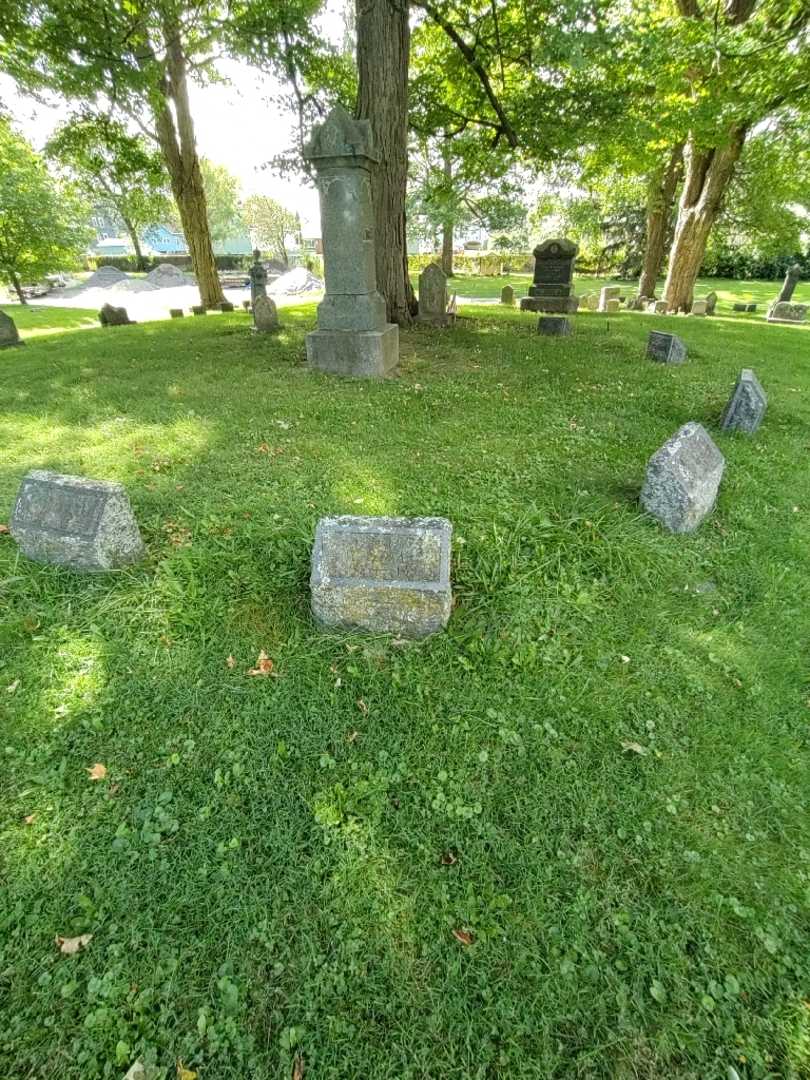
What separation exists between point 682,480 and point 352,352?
4.78m

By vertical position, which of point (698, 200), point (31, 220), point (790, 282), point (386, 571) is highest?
point (698, 200)

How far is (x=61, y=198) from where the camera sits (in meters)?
18.0

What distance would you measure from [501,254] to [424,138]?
33934mm

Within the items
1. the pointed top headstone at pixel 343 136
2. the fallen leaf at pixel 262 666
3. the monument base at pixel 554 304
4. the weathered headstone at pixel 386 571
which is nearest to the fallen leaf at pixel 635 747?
the weathered headstone at pixel 386 571

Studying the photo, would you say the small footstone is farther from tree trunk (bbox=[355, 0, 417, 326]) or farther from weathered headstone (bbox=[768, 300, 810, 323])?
weathered headstone (bbox=[768, 300, 810, 323])

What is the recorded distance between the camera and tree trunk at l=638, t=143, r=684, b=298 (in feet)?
52.9

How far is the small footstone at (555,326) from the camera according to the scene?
32.9 ft

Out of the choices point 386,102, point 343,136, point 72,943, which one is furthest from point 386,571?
point 386,102

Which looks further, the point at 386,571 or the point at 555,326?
the point at 555,326

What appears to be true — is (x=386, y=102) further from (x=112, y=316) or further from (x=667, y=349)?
(x=112, y=316)

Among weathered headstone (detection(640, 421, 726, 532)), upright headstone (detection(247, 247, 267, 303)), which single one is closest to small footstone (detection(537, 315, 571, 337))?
upright headstone (detection(247, 247, 267, 303))

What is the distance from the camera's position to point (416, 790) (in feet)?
7.39

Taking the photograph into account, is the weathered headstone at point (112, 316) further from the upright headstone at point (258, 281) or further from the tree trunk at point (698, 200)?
the tree trunk at point (698, 200)

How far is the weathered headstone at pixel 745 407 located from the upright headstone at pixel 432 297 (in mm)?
Answer: 6388
